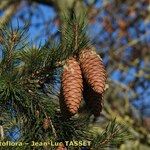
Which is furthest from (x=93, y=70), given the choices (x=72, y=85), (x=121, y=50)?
(x=121, y=50)

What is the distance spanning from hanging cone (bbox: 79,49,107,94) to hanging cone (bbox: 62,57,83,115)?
0.07ft

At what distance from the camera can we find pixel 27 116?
1593mm

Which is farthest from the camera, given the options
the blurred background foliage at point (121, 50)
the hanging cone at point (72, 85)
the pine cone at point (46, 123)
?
the blurred background foliage at point (121, 50)

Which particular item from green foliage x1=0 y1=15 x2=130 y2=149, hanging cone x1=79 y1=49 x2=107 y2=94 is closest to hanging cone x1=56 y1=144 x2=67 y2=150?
green foliage x1=0 y1=15 x2=130 y2=149

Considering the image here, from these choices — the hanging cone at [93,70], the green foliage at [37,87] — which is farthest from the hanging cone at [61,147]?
the hanging cone at [93,70]

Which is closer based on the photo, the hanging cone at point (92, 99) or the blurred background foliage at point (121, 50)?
the hanging cone at point (92, 99)

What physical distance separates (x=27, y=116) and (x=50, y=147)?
0.14 metres

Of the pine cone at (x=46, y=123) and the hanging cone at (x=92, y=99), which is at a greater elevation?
the hanging cone at (x=92, y=99)

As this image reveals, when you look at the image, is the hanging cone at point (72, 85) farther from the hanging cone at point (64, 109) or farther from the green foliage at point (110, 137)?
the green foliage at point (110, 137)

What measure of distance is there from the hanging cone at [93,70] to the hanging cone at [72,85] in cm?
2

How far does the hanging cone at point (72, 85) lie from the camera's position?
1.43m

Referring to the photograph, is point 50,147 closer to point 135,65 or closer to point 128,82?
point 135,65

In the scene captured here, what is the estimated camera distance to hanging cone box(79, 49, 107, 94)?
1.46 metres

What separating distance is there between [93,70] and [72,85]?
7 cm
